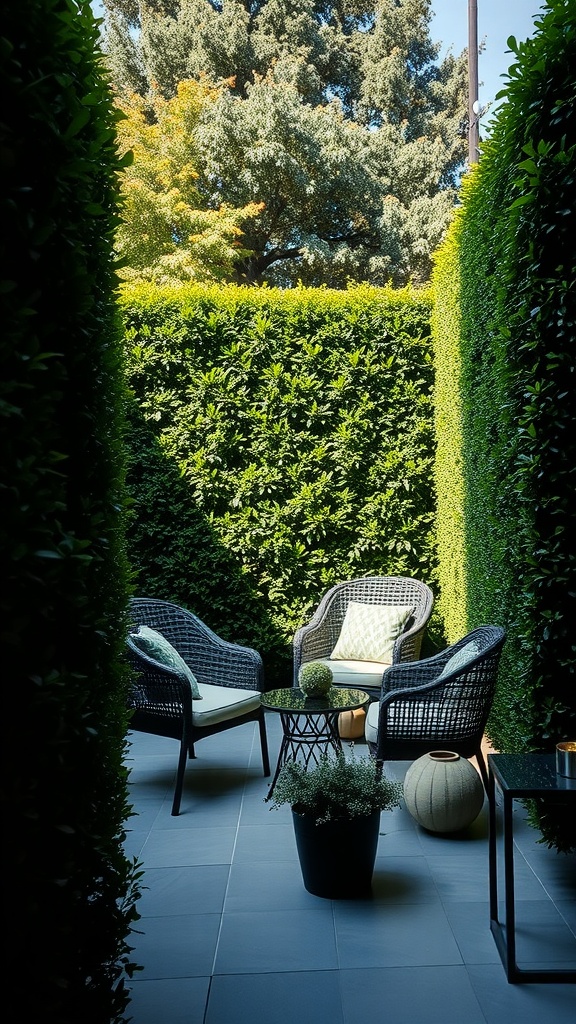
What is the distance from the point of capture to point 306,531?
6.58 metres

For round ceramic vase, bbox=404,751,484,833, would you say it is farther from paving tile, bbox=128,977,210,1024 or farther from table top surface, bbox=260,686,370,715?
paving tile, bbox=128,977,210,1024

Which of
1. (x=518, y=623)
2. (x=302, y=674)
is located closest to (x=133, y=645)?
(x=302, y=674)

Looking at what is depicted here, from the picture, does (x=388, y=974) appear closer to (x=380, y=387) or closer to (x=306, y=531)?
(x=306, y=531)

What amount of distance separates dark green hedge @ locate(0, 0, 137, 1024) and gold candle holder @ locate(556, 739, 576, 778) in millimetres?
1453

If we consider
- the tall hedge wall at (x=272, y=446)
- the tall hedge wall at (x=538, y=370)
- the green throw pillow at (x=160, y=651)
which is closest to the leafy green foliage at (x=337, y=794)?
the tall hedge wall at (x=538, y=370)

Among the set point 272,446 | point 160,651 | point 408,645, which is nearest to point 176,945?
point 160,651

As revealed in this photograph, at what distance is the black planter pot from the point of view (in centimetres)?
319

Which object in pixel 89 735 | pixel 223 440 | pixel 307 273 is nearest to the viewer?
pixel 89 735

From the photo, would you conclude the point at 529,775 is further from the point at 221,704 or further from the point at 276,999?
the point at 221,704

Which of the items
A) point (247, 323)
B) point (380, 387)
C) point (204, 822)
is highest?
point (247, 323)

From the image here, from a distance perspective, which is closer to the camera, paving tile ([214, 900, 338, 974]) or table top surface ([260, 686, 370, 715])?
paving tile ([214, 900, 338, 974])

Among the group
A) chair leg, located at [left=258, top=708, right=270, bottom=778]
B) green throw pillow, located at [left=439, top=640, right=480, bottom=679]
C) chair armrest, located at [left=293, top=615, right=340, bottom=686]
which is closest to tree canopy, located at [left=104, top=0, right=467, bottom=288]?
chair armrest, located at [left=293, top=615, right=340, bottom=686]

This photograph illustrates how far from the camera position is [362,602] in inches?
244

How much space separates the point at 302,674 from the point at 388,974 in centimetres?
187
